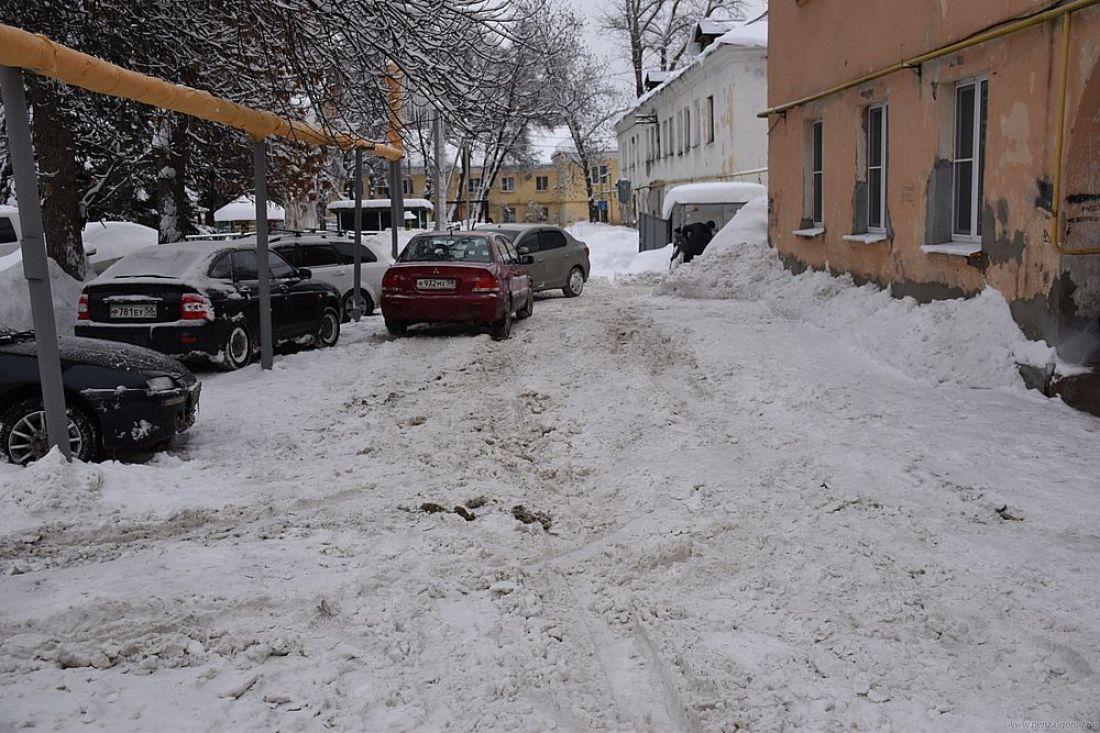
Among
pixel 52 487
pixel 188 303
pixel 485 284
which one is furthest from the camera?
pixel 485 284

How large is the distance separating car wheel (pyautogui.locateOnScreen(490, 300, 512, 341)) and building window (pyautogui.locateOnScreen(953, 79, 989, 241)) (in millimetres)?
5679

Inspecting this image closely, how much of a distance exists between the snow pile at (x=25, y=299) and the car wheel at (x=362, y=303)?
157 inches

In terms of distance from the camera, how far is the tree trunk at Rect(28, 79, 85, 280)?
1379 cm

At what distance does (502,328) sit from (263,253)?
11.6 feet

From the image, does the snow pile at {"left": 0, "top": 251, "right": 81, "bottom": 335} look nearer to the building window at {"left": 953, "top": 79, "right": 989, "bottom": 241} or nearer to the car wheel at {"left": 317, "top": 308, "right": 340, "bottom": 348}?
the car wheel at {"left": 317, "top": 308, "right": 340, "bottom": 348}

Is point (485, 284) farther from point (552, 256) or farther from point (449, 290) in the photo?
point (552, 256)

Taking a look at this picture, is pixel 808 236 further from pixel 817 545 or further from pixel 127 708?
pixel 127 708

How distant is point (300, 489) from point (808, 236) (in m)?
10.2

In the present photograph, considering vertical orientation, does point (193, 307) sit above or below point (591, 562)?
above

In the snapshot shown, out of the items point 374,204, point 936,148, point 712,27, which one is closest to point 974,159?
point 936,148

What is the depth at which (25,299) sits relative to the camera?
43.2 feet

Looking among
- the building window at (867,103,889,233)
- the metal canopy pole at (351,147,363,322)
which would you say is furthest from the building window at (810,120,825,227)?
the metal canopy pole at (351,147,363,322)

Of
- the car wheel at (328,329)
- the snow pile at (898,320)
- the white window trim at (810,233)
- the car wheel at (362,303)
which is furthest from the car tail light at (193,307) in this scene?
the white window trim at (810,233)

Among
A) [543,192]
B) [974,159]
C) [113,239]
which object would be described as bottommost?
[113,239]
